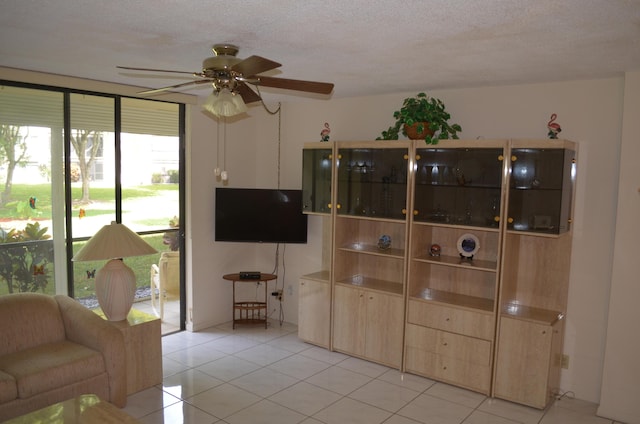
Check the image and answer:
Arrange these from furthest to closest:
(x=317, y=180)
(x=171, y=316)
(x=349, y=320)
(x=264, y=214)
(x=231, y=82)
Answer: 1. (x=171, y=316)
2. (x=264, y=214)
3. (x=317, y=180)
4. (x=349, y=320)
5. (x=231, y=82)

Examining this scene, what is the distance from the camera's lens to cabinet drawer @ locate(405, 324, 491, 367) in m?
4.07

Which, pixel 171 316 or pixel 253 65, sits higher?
pixel 253 65

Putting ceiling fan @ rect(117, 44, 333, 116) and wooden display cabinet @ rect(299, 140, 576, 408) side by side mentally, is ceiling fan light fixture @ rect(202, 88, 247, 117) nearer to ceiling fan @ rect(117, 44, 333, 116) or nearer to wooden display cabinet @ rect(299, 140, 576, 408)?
ceiling fan @ rect(117, 44, 333, 116)

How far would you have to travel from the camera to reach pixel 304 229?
5383mm

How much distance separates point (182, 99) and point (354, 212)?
212cm

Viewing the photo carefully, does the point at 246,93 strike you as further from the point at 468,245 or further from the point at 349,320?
the point at 349,320

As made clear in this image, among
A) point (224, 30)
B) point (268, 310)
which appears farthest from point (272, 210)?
point (224, 30)

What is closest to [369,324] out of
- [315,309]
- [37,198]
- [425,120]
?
[315,309]

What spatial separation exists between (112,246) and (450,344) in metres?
2.92

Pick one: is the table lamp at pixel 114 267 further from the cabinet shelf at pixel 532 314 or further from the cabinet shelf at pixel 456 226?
the cabinet shelf at pixel 532 314

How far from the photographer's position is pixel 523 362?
389 centimetres

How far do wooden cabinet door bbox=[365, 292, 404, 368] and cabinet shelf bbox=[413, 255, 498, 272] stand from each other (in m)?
0.44

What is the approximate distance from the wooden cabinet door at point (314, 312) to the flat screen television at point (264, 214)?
57 centimetres

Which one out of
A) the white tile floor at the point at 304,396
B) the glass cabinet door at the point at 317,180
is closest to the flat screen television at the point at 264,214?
Answer: the glass cabinet door at the point at 317,180
